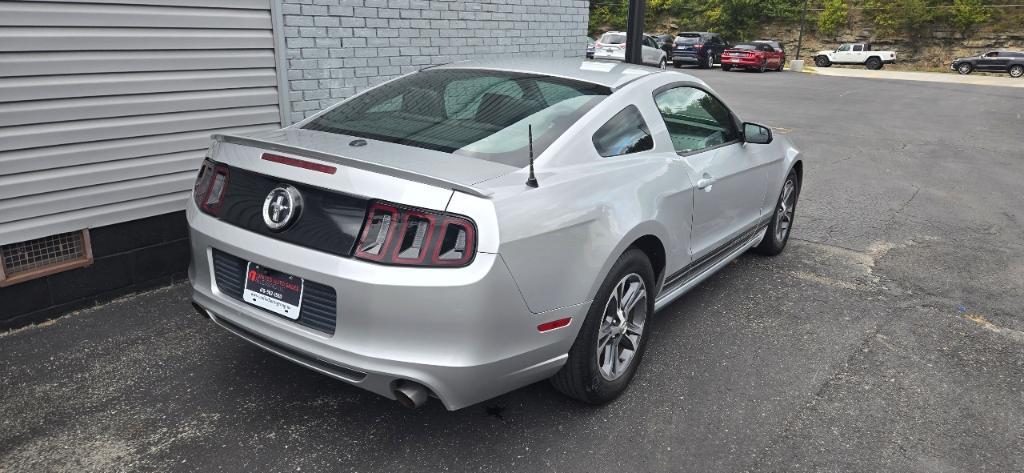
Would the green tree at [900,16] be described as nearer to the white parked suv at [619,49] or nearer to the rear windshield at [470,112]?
the white parked suv at [619,49]

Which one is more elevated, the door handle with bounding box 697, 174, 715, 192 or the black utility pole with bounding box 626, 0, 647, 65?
the black utility pole with bounding box 626, 0, 647, 65

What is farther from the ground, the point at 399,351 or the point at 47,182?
the point at 47,182

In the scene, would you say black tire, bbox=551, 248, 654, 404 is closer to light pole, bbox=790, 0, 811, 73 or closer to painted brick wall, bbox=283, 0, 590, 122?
painted brick wall, bbox=283, 0, 590, 122

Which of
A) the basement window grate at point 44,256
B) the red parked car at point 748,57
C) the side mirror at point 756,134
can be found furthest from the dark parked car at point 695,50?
the basement window grate at point 44,256

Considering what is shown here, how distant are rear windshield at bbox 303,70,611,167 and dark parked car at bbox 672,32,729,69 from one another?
3077 cm

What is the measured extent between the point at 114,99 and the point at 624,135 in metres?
2.88

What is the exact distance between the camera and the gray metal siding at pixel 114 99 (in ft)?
12.2

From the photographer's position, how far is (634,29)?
7617mm

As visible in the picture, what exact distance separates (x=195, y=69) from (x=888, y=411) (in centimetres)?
429

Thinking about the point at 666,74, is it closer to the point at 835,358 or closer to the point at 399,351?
the point at 835,358

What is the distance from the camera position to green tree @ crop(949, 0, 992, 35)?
41.8 metres

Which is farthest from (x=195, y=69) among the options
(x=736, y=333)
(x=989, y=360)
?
(x=989, y=360)

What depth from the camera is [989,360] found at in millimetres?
3916

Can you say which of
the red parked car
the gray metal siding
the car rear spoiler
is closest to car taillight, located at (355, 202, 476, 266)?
the car rear spoiler
